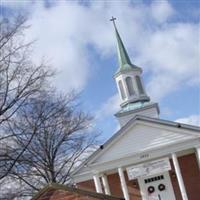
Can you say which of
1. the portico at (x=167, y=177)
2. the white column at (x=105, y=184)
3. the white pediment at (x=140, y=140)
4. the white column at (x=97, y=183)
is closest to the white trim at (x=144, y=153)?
the white pediment at (x=140, y=140)

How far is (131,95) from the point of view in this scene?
31.9 meters

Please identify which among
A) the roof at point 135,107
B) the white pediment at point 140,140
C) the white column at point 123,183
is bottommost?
the white column at point 123,183

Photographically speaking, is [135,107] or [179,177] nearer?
[179,177]

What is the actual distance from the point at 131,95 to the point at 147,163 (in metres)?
7.43

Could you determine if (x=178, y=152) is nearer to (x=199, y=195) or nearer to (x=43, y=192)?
(x=199, y=195)

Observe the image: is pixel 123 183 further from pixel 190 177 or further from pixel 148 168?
pixel 190 177

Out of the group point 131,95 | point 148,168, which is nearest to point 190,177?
point 148,168

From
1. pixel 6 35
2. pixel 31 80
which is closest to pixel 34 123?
pixel 31 80

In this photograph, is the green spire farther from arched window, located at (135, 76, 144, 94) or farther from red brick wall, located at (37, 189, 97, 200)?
red brick wall, located at (37, 189, 97, 200)

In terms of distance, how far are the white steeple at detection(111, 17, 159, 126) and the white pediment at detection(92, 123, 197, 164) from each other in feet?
17.0

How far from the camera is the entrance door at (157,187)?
85.8 feet

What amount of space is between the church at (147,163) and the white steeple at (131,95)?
4967 mm

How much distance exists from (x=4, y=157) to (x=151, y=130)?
372 inches

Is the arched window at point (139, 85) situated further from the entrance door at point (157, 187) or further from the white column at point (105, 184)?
the white column at point (105, 184)
